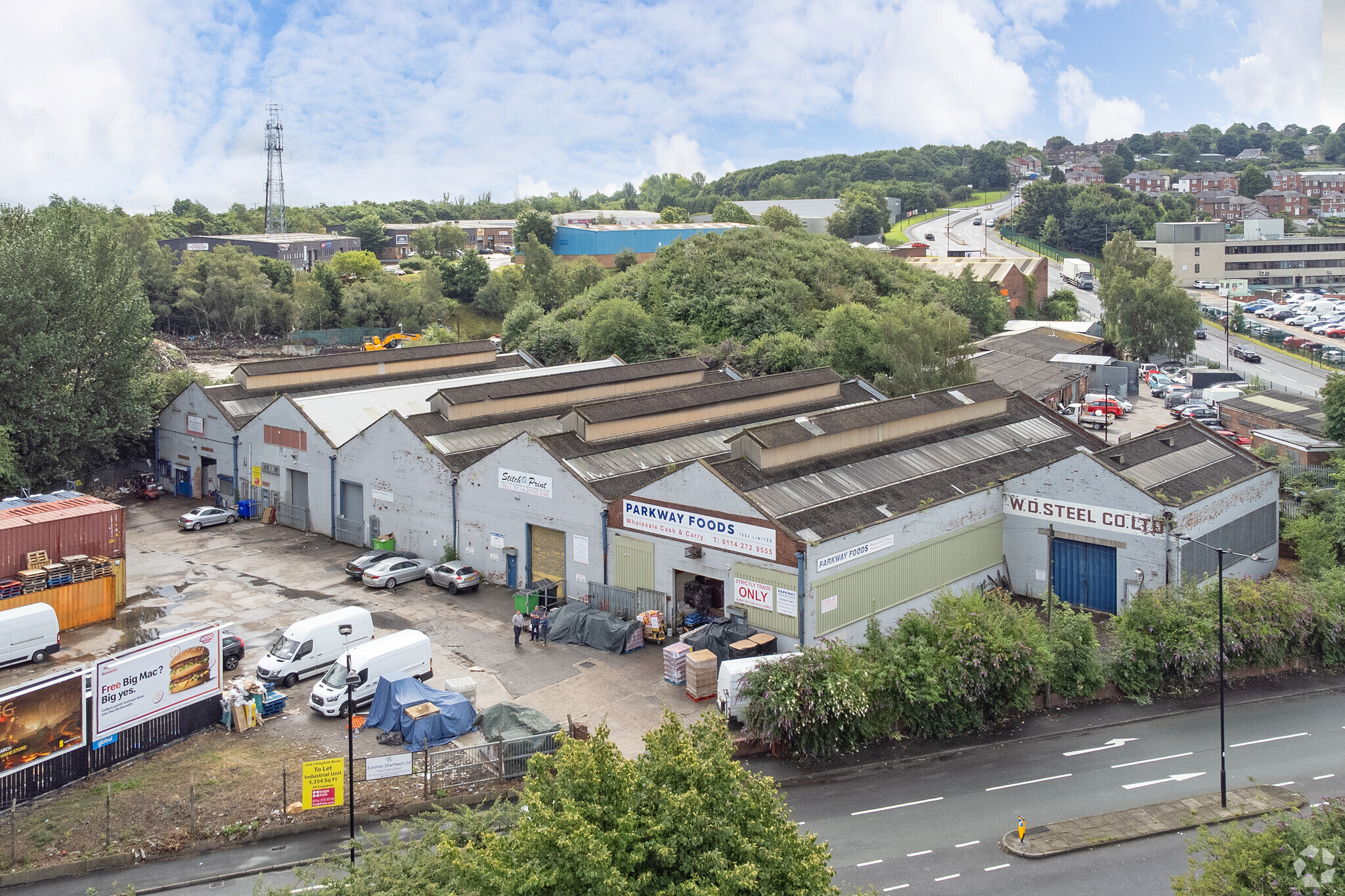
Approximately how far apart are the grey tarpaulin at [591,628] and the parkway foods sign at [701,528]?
3.06 metres

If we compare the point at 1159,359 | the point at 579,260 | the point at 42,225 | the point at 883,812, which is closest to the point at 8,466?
the point at 42,225

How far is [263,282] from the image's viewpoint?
10600cm

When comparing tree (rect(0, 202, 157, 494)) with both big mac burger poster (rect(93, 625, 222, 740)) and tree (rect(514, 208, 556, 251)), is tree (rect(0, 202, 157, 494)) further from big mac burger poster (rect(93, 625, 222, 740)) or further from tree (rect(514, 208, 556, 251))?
tree (rect(514, 208, 556, 251))

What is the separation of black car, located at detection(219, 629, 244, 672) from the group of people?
A: 26.5ft

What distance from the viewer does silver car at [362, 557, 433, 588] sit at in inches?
1508

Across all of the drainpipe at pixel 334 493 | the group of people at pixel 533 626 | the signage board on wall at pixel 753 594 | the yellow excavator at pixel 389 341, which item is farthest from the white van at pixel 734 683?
the yellow excavator at pixel 389 341

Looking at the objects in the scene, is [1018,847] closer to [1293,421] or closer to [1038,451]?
[1038,451]

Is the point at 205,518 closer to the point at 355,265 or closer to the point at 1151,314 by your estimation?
the point at 1151,314

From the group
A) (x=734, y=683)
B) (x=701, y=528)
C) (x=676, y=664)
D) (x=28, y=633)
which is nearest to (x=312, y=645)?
(x=28, y=633)

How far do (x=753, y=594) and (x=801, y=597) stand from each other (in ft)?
5.80

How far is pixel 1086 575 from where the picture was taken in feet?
115

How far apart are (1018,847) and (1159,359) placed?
7917cm

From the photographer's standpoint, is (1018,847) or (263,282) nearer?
(1018,847)

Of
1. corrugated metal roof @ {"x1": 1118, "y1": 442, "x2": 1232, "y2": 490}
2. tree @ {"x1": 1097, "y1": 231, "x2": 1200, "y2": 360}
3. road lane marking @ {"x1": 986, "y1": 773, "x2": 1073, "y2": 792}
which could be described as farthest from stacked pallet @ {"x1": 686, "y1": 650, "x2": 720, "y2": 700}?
tree @ {"x1": 1097, "y1": 231, "x2": 1200, "y2": 360}
